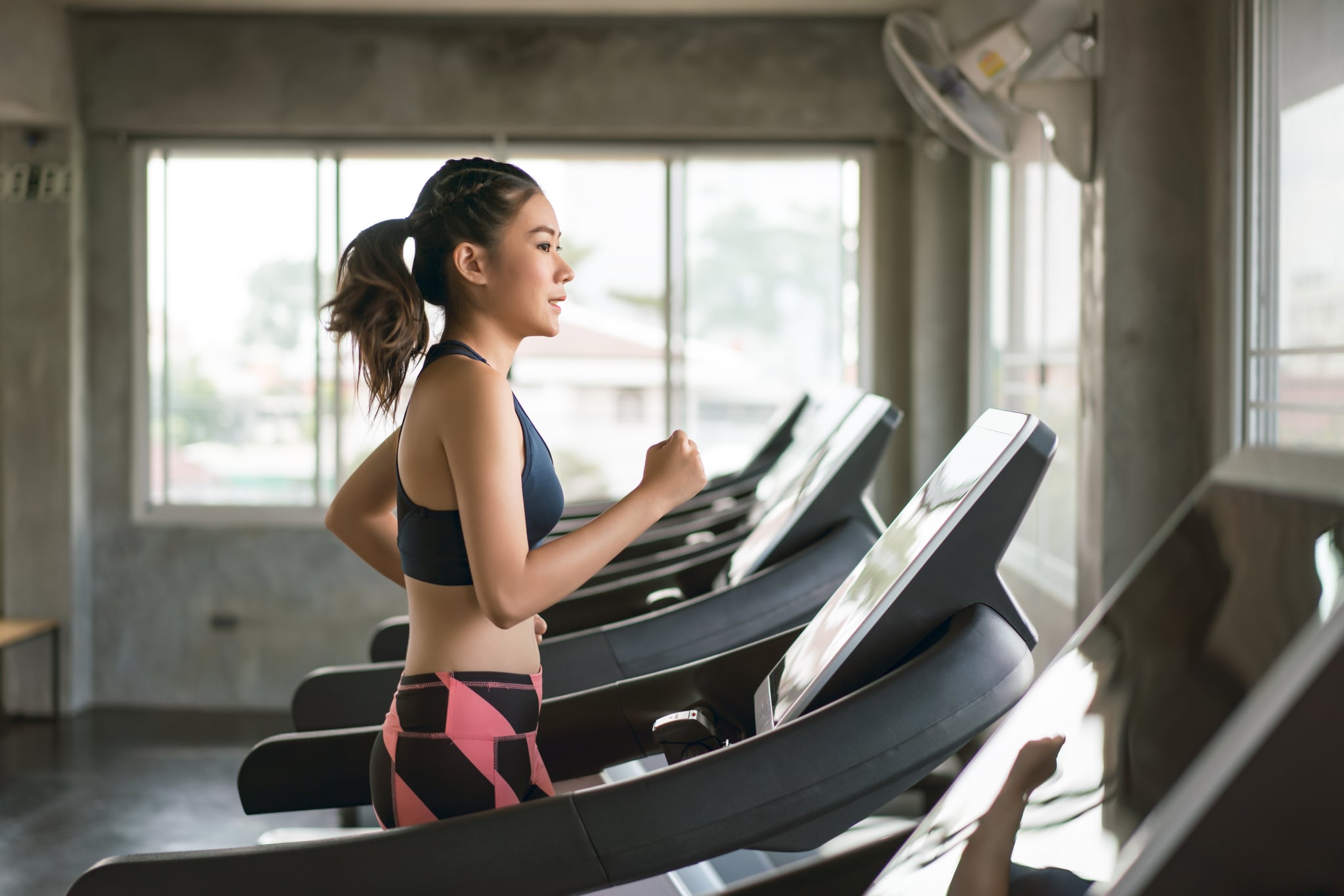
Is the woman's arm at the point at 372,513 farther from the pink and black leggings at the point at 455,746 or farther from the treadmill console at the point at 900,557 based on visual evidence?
the treadmill console at the point at 900,557

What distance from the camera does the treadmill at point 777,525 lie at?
210 centimetres

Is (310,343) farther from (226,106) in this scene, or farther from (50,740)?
(50,740)

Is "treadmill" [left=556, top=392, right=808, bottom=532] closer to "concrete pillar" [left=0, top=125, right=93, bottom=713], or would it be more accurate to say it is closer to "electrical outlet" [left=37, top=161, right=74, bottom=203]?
"concrete pillar" [left=0, top=125, right=93, bottom=713]

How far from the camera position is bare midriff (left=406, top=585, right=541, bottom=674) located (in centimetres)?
127

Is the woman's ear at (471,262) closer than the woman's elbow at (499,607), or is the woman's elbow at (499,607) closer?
the woman's elbow at (499,607)

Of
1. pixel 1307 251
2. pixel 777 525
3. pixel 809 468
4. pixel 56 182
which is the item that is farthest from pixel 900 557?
pixel 56 182

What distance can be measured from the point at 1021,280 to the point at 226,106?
328cm

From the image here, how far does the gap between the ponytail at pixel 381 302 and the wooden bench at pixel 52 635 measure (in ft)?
13.0

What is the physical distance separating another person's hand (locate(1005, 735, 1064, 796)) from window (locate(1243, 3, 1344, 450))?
4.87 feet

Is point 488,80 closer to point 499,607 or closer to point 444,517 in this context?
point 444,517

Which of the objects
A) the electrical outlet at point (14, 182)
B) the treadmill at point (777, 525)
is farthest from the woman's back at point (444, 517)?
the electrical outlet at point (14, 182)

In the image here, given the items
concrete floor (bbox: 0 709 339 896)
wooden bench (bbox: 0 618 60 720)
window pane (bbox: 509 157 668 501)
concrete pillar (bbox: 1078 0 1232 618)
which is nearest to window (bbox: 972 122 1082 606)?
concrete pillar (bbox: 1078 0 1232 618)

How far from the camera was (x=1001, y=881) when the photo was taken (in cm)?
93

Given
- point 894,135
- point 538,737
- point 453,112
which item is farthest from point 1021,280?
point 538,737
